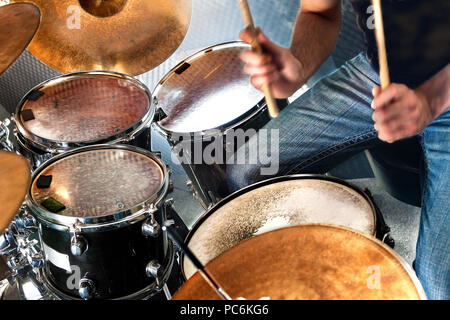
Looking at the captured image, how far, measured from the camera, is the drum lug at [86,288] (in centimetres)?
151

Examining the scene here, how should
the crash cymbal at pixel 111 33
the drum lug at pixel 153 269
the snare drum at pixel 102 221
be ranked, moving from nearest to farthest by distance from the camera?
the snare drum at pixel 102 221, the drum lug at pixel 153 269, the crash cymbal at pixel 111 33

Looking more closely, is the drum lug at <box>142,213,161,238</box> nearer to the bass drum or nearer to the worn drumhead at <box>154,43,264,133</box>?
the bass drum

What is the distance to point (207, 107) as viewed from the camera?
195cm

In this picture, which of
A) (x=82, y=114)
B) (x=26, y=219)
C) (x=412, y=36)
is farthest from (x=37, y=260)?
(x=412, y=36)

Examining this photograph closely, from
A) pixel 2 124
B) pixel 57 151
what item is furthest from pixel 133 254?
pixel 2 124

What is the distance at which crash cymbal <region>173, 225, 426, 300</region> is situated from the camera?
893 mm

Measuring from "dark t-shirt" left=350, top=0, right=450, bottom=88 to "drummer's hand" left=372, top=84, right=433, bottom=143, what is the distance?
1.33ft

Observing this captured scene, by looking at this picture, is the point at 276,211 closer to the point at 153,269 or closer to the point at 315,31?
the point at 153,269

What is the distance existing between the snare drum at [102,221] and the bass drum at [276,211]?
0.52 feet

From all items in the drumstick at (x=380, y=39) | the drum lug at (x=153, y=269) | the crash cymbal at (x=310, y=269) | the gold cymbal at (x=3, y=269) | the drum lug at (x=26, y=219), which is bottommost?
the gold cymbal at (x=3, y=269)

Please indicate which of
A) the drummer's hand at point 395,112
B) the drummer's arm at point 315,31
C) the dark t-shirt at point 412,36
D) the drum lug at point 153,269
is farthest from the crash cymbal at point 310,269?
the dark t-shirt at point 412,36

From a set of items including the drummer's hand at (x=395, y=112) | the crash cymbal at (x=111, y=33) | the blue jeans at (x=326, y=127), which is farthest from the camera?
the crash cymbal at (x=111, y=33)

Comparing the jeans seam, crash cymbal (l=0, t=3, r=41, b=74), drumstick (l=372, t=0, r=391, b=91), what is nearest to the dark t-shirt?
the jeans seam

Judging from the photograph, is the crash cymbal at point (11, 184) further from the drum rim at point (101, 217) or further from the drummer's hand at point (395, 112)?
the drummer's hand at point (395, 112)
